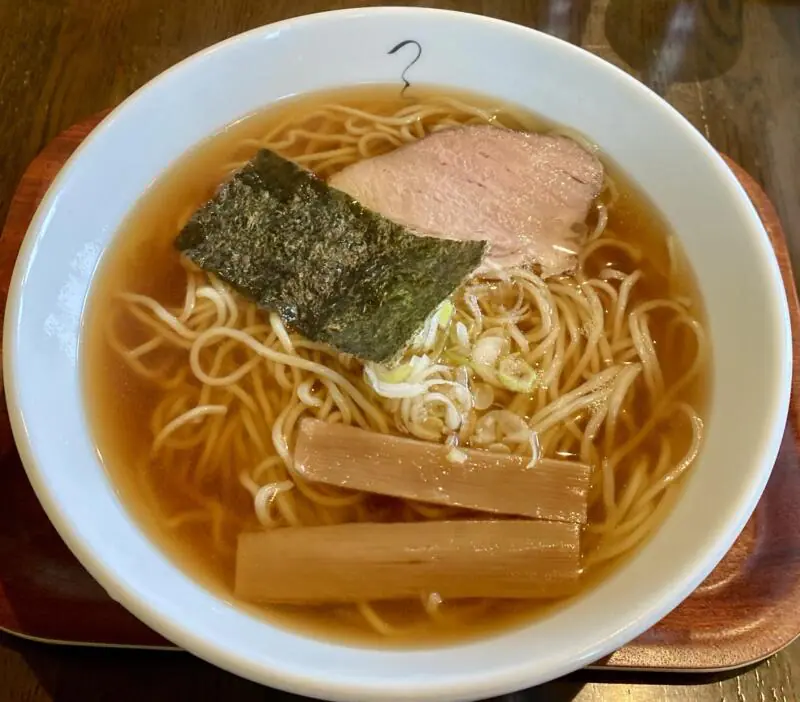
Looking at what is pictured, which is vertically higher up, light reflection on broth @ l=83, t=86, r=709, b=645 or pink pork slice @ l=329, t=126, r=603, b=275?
pink pork slice @ l=329, t=126, r=603, b=275

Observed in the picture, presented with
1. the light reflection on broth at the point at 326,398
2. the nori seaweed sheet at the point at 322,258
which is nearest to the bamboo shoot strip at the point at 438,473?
the light reflection on broth at the point at 326,398

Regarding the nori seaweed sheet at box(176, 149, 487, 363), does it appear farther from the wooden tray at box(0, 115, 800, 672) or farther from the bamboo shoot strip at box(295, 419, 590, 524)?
the wooden tray at box(0, 115, 800, 672)

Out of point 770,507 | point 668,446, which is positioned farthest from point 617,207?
point 770,507

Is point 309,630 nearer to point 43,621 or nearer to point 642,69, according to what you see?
point 43,621

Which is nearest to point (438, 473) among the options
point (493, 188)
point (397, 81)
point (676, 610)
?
point (676, 610)

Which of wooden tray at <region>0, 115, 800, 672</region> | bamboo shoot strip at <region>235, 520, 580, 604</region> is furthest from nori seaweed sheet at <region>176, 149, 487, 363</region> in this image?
wooden tray at <region>0, 115, 800, 672</region>

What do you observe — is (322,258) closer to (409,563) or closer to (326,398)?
(326,398)
